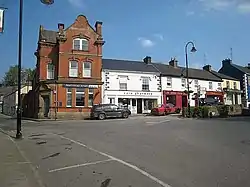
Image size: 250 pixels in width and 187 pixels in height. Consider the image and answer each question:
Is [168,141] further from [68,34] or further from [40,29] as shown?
[40,29]

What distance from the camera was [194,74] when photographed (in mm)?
55750

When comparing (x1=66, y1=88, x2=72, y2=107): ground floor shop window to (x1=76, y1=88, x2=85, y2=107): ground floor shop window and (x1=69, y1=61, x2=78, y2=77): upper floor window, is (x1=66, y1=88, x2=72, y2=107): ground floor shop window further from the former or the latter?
(x1=69, y1=61, x2=78, y2=77): upper floor window

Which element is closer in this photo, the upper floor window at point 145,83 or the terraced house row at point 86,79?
the terraced house row at point 86,79

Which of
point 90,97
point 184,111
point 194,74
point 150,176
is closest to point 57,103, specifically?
point 90,97

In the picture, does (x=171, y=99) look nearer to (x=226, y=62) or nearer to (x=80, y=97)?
(x=80, y=97)

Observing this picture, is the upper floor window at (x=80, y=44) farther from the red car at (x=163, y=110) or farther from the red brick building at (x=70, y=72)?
the red car at (x=163, y=110)

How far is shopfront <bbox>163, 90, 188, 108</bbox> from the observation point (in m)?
49.2

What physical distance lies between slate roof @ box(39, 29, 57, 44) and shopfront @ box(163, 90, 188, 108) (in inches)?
724

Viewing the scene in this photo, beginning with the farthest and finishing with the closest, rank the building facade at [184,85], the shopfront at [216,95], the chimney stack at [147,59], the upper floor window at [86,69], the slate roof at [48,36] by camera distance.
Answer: the shopfront at [216,95] < the chimney stack at [147,59] < the building facade at [184,85] < the slate roof at [48,36] < the upper floor window at [86,69]

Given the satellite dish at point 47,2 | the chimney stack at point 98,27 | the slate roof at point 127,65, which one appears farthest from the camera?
the slate roof at point 127,65

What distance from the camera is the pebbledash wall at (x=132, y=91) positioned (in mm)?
44562

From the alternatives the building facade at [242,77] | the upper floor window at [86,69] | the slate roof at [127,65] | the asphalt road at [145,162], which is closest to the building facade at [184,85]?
the slate roof at [127,65]

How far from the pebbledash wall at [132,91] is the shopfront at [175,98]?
1222 millimetres

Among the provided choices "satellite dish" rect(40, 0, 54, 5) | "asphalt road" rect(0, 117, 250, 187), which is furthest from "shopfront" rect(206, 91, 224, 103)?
"satellite dish" rect(40, 0, 54, 5)
